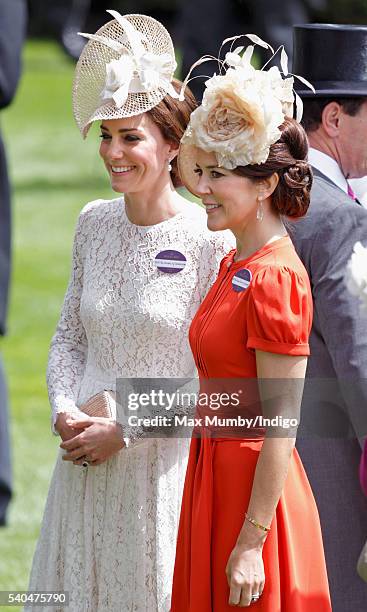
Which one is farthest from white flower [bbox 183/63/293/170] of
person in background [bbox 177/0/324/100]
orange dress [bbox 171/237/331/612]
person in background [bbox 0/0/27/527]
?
person in background [bbox 177/0/324/100]

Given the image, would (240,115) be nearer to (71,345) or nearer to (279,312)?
(279,312)

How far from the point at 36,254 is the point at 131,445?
1001 centimetres

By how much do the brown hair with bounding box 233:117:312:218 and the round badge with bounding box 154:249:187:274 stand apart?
1.69 ft

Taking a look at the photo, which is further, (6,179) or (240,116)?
(6,179)

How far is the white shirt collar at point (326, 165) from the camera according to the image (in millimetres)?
3855

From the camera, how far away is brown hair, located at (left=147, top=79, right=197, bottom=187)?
383 cm

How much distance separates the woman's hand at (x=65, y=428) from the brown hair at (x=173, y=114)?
803 mm

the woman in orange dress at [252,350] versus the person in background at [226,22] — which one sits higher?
the person in background at [226,22]

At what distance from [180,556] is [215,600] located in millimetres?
177

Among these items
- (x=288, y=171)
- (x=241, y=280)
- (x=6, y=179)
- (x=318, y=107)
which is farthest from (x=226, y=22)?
(x=241, y=280)

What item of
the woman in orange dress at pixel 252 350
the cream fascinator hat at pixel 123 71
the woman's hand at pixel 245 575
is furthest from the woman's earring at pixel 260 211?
the woman's hand at pixel 245 575

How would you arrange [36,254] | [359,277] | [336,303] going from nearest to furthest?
1. [359,277]
2. [336,303]
3. [36,254]

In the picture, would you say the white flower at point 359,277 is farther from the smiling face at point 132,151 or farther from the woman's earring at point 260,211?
the smiling face at point 132,151

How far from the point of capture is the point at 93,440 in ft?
12.4
